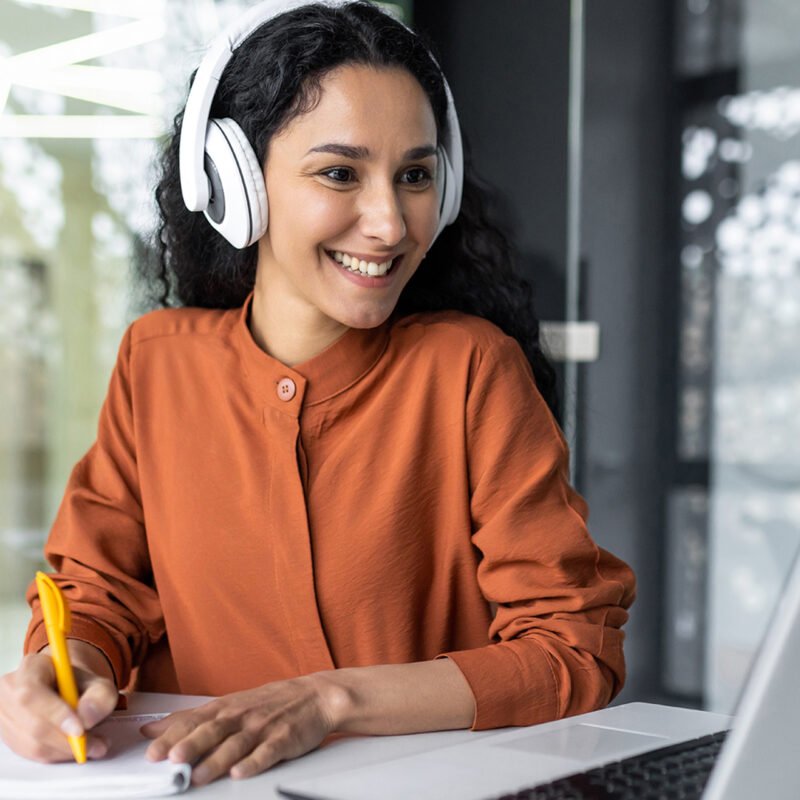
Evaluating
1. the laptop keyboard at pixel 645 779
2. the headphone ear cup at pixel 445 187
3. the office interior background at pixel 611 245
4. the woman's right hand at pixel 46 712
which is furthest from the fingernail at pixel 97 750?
the office interior background at pixel 611 245

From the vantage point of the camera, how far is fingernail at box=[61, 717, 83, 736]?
83 centimetres

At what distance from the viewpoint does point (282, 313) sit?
1293 mm

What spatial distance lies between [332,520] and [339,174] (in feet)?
1.27

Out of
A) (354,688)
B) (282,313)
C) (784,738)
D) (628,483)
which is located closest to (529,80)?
(628,483)

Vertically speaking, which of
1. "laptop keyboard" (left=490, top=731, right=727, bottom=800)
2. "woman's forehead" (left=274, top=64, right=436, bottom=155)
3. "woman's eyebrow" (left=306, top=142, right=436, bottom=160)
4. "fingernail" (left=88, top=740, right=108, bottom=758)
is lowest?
"fingernail" (left=88, top=740, right=108, bottom=758)

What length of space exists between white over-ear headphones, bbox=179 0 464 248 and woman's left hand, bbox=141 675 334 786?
1.71 feet

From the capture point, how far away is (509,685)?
1000 mm

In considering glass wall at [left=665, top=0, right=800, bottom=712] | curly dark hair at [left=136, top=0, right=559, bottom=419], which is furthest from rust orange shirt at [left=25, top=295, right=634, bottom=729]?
glass wall at [left=665, top=0, right=800, bottom=712]

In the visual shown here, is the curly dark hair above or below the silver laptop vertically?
above

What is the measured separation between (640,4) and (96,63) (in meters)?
1.32

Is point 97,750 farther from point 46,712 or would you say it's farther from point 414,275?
point 414,275

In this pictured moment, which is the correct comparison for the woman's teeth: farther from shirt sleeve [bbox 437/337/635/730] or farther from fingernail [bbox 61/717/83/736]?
fingernail [bbox 61/717/83/736]

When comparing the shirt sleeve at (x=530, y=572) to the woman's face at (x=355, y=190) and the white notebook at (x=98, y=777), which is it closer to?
the woman's face at (x=355, y=190)

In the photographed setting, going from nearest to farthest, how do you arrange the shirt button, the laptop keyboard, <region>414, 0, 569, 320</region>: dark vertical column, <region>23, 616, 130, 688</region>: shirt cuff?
the laptop keyboard < <region>23, 616, 130, 688</region>: shirt cuff < the shirt button < <region>414, 0, 569, 320</region>: dark vertical column
